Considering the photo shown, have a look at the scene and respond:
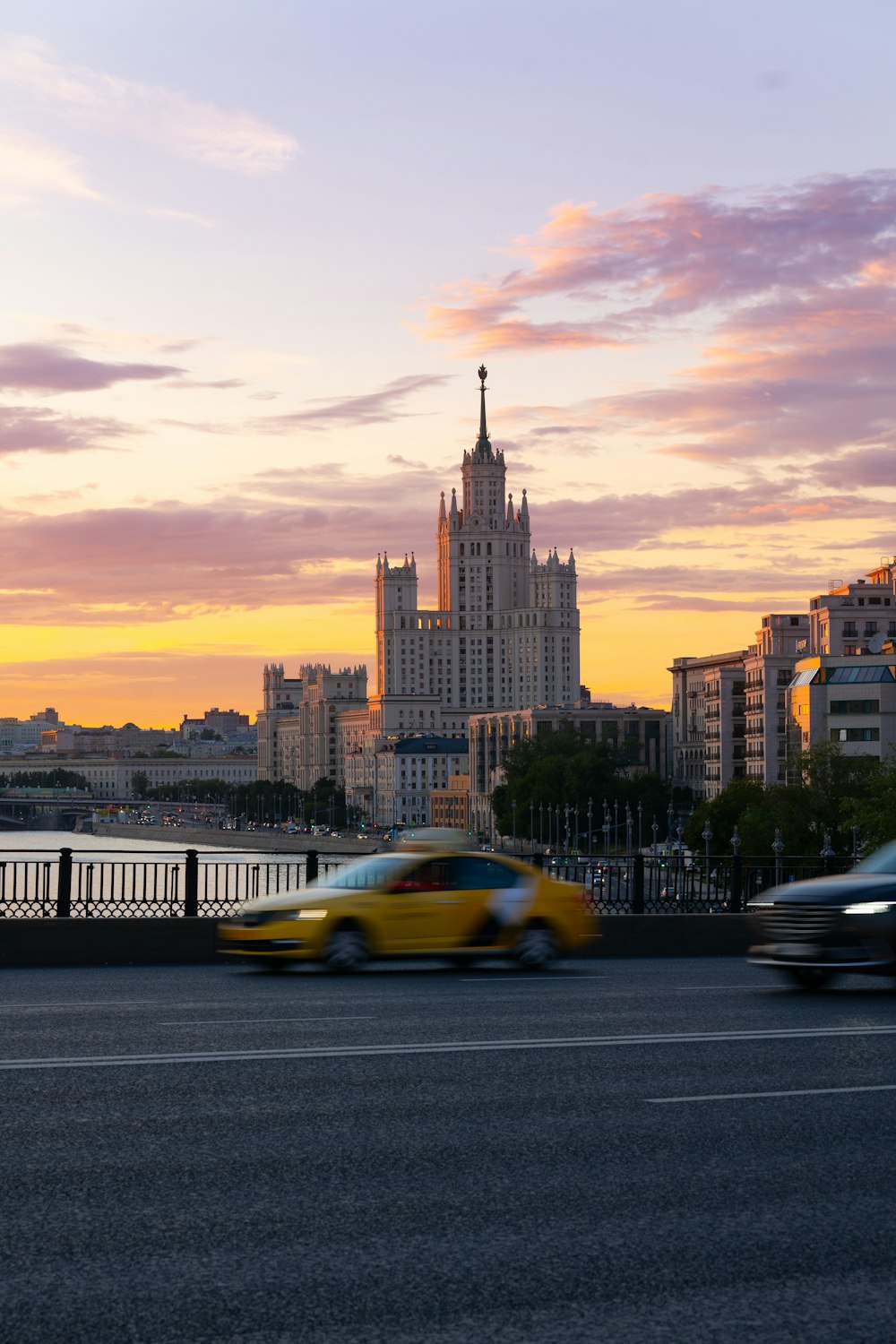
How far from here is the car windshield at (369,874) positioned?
68.1 feet

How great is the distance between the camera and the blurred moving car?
Result: 17.0 metres

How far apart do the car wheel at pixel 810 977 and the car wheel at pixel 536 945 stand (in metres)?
3.66

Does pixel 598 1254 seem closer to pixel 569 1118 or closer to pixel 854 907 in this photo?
pixel 569 1118

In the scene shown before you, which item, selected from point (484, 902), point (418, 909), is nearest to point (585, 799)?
point (484, 902)

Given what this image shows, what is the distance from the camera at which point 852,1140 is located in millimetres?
9516

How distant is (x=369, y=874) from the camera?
21.3m

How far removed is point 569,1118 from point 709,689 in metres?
162

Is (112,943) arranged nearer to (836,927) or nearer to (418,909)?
(418,909)

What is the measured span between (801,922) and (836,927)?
364 mm

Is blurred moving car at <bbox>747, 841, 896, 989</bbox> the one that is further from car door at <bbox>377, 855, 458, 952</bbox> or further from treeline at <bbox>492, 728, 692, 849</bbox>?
treeline at <bbox>492, 728, 692, 849</bbox>

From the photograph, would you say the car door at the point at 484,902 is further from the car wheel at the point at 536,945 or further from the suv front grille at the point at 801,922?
the suv front grille at the point at 801,922

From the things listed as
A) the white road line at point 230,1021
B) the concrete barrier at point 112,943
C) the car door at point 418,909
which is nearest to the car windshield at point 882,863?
the car door at point 418,909

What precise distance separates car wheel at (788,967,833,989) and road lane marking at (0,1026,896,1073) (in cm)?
302

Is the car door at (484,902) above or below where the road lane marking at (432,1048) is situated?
above
